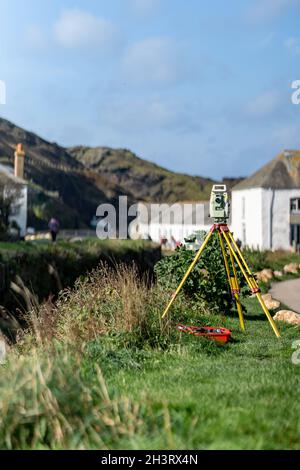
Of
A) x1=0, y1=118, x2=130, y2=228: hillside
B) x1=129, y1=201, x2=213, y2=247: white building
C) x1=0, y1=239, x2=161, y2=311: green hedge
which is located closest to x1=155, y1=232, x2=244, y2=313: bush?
x1=0, y1=239, x2=161, y2=311: green hedge

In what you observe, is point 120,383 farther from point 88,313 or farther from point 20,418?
point 88,313

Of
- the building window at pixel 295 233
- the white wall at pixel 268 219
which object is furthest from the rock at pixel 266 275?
the building window at pixel 295 233

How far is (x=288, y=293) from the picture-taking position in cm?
2270

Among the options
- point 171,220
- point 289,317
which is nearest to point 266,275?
point 289,317

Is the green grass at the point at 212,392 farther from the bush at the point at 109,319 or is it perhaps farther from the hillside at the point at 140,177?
the hillside at the point at 140,177

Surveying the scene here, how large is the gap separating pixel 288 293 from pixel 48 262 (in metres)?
9.94

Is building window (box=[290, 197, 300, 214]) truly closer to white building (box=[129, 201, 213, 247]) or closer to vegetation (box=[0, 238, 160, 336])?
white building (box=[129, 201, 213, 247])

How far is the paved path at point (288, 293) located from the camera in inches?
770

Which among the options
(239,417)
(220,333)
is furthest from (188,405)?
(220,333)

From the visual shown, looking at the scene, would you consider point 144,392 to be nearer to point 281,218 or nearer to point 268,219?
point 268,219

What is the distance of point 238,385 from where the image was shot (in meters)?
7.54

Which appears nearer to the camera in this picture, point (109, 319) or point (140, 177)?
point (109, 319)
